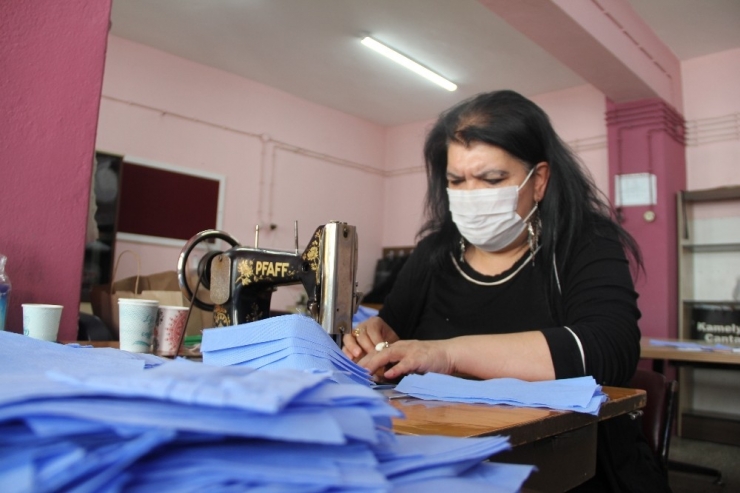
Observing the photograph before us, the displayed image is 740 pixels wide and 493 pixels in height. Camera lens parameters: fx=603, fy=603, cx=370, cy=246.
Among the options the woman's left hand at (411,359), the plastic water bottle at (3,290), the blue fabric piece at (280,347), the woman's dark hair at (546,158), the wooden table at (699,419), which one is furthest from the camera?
the wooden table at (699,419)

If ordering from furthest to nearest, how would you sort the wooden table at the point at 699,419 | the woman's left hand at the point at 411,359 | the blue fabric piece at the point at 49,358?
the wooden table at the point at 699,419
the woman's left hand at the point at 411,359
the blue fabric piece at the point at 49,358

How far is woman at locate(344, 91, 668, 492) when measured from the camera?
128 cm

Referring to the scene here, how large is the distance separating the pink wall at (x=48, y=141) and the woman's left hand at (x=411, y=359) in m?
0.83

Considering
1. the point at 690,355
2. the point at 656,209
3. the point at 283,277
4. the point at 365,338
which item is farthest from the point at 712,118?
the point at 283,277

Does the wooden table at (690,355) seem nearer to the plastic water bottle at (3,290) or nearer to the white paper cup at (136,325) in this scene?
the white paper cup at (136,325)

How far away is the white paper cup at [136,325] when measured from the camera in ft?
4.60

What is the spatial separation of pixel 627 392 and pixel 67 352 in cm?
91

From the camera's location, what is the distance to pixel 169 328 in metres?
1.48

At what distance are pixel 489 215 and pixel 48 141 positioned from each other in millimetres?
1162

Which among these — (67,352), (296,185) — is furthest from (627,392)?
(296,185)

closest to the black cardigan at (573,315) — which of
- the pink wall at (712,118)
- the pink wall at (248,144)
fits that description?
the pink wall at (248,144)

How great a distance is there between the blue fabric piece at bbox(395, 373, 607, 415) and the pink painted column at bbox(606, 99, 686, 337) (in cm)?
493

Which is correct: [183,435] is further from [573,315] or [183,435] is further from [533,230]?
[533,230]

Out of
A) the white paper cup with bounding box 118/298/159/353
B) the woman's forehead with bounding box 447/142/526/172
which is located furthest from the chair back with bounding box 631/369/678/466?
the white paper cup with bounding box 118/298/159/353
